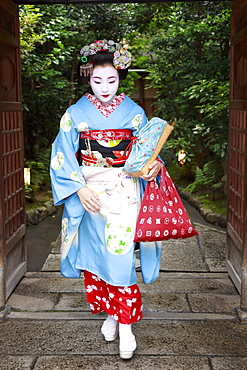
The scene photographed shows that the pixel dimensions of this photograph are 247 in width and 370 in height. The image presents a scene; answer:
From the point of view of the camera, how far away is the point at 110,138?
354 centimetres

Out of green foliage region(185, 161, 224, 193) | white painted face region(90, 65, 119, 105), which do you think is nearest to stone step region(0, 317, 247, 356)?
white painted face region(90, 65, 119, 105)

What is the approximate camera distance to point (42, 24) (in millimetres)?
8055

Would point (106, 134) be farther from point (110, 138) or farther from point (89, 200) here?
point (89, 200)

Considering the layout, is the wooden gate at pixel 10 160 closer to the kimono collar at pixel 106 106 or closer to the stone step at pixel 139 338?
the stone step at pixel 139 338

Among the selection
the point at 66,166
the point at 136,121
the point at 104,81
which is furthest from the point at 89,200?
the point at 104,81

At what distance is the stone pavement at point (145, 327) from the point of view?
339cm

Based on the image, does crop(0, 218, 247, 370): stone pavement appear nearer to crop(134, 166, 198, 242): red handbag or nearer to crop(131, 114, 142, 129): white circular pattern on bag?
crop(134, 166, 198, 242): red handbag

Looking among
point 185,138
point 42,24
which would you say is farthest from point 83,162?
point 185,138

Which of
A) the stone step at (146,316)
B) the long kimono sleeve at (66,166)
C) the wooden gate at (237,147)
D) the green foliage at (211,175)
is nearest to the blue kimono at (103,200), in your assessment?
the long kimono sleeve at (66,166)

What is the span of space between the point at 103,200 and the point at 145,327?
3.70 feet

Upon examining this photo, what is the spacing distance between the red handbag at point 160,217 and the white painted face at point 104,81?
68 centimetres

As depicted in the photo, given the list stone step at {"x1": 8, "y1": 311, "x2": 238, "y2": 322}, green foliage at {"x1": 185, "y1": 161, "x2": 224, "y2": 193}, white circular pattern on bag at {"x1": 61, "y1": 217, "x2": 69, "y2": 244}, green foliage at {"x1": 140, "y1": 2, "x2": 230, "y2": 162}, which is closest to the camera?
white circular pattern on bag at {"x1": 61, "y1": 217, "x2": 69, "y2": 244}

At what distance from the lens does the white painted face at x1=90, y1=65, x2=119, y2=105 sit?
3.54 metres

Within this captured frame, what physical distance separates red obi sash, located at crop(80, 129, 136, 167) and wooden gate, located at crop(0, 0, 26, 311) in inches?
37.8
